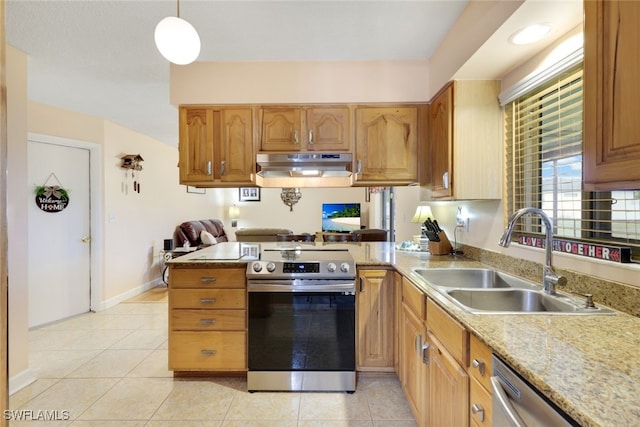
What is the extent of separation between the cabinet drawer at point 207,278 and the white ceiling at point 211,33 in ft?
5.47

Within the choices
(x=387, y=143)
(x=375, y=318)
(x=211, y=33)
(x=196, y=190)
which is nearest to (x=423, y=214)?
(x=387, y=143)

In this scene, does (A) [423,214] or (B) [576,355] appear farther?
(A) [423,214]

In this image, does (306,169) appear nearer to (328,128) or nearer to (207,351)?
(328,128)

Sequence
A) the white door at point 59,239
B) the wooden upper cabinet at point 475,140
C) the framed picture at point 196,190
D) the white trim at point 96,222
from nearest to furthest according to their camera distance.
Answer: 1. the wooden upper cabinet at point 475,140
2. the white door at point 59,239
3. the white trim at point 96,222
4. the framed picture at point 196,190

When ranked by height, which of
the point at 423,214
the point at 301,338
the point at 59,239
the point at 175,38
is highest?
the point at 175,38

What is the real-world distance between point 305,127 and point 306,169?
1.16ft

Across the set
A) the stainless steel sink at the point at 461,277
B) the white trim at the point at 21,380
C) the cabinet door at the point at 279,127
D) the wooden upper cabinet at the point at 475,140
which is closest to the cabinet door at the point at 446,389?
the stainless steel sink at the point at 461,277

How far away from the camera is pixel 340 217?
7383mm

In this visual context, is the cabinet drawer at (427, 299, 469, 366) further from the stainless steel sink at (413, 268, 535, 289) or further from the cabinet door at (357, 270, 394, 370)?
the cabinet door at (357, 270, 394, 370)

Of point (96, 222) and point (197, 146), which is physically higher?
point (197, 146)

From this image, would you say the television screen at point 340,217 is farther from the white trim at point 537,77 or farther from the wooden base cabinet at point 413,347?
the white trim at point 537,77

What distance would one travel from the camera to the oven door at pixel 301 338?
208 centimetres

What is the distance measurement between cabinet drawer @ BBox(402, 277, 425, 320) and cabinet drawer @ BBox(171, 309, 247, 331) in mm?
1122

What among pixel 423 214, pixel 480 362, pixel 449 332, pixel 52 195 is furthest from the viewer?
pixel 52 195
